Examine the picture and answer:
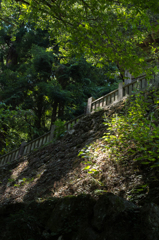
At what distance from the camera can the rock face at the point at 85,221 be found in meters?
2.53

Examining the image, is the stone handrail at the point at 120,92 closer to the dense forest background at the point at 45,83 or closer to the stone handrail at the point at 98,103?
the stone handrail at the point at 98,103

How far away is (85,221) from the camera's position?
308 centimetres

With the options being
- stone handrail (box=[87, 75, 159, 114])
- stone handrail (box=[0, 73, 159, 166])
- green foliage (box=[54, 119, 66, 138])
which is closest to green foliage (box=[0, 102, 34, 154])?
stone handrail (box=[0, 73, 159, 166])

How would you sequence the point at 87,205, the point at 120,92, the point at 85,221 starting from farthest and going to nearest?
the point at 120,92 → the point at 87,205 → the point at 85,221

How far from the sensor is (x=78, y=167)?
5.93 metres

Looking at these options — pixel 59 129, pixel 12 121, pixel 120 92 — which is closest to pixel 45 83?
pixel 12 121

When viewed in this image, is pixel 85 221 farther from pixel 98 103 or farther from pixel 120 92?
pixel 98 103

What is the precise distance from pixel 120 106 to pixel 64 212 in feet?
17.7

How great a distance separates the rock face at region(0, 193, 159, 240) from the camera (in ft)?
8.30

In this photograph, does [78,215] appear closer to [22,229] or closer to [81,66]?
[22,229]

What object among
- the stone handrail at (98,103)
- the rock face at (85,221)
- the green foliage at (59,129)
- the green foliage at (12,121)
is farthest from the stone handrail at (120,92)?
the rock face at (85,221)

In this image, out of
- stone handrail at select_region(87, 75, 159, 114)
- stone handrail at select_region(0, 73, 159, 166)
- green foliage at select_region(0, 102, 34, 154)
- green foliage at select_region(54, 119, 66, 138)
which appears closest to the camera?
stone handrail at select_region(87, 75, 159, 114)

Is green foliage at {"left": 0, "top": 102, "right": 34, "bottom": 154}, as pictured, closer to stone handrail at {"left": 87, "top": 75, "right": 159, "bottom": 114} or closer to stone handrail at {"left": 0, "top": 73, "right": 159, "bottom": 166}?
stone handrail at {"left": 0, "top": 73, "right": 159, "bottom": 166}

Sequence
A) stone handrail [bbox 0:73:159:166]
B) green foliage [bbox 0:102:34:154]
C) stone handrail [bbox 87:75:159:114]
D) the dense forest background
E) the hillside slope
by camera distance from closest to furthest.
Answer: the hillside slope
stone handrail [bbox 87:75:159:114]
stone handrail [bbox 0:73:159:166]
green foliage [bbox 0:102:34:154]
the dense forest background
